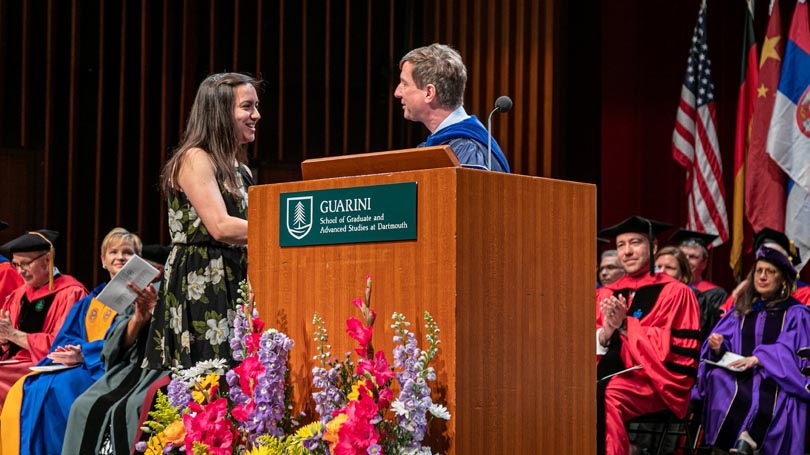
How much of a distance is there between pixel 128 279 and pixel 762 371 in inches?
164

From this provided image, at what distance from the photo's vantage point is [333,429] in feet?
7.99

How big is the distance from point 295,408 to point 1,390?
4732 mm

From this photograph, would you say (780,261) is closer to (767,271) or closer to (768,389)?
(767,271)

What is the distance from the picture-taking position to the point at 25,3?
8.84 m

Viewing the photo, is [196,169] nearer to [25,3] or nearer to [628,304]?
[628,304]

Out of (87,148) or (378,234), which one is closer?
(378,234)

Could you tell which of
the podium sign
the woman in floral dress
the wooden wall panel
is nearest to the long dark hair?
the woman in floral dress

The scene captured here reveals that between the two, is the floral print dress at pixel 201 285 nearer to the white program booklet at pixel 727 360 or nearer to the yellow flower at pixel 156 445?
the yellow flower at pixel 156 445

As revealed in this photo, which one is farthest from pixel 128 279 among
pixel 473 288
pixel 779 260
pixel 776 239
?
pixel 776 239

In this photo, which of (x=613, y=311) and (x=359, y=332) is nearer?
(x=359, y=332)

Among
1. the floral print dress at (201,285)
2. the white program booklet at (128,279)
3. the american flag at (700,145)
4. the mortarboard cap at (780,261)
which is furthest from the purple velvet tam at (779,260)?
the floral print dress at (201,285)

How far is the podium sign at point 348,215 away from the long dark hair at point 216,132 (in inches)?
31.6

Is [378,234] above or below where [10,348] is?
Answer: above

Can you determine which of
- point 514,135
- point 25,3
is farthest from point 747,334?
point 25,3
